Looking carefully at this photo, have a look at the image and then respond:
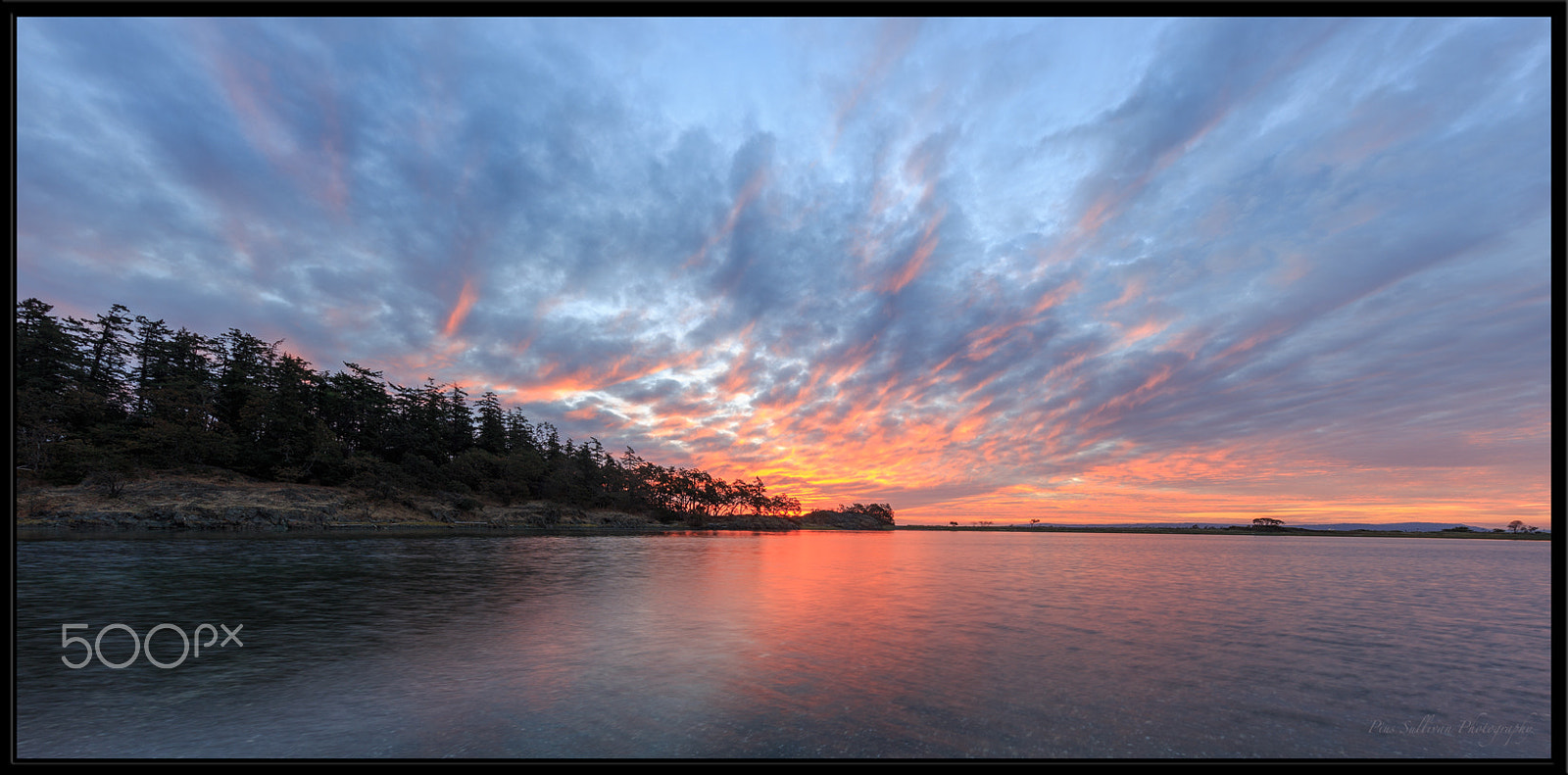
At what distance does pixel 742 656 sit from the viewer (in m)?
15.6

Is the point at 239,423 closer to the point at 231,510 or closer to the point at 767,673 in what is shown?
the point at 231,510

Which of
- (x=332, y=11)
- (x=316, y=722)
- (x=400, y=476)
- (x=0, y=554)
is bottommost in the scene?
(x=400, y=476)

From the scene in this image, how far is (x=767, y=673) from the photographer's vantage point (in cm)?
1384

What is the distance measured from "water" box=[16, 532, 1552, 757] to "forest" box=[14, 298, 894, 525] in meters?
92.5

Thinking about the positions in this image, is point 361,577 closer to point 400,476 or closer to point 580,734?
point 580,734

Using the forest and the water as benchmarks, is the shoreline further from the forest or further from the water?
the water

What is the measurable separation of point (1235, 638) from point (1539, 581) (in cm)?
4965

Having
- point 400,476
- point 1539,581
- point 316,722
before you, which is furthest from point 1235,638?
point 400,476

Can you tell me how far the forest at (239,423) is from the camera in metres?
86.8

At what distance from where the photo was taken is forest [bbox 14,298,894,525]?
8675 cm

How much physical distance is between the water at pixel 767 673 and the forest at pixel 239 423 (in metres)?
92.5

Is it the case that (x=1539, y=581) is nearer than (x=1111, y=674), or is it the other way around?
(x=1111, y=674)

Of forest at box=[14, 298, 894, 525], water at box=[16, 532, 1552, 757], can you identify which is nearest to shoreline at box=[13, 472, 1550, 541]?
forest at box=[14, 298, 894, 525]

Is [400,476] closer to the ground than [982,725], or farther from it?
closer to the ground
